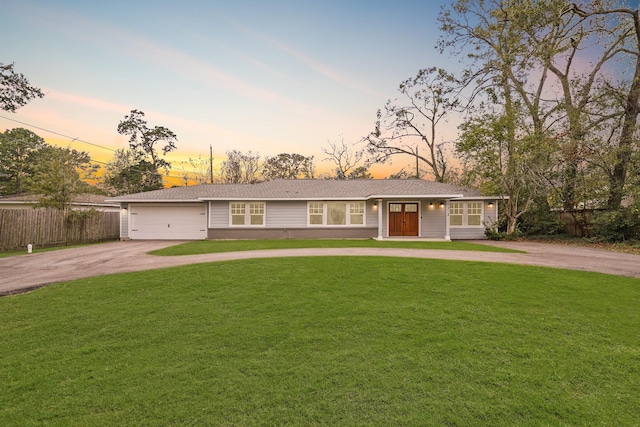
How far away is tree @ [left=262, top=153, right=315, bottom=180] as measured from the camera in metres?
41.3

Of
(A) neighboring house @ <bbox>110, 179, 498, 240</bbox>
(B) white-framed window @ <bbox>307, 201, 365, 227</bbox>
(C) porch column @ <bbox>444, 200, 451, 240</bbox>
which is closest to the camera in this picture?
(C) porch column @ <bbox>444, 200, 451, 240</bbox>

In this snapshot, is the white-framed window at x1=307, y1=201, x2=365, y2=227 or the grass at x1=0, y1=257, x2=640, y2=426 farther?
the white-framed window at x1=307, y1=201, x2=365, y2=227

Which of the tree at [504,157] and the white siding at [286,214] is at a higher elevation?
the tree at [504,157]

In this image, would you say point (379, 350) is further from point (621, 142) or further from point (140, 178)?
point (140, 178)

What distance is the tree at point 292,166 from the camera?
4131 cm

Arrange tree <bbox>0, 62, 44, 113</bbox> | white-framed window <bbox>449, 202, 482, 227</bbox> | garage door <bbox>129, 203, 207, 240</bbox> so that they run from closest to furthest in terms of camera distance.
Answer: tree <bbox>0, 62, 44, 113</bbox>, garage door <bbox>129, 203, 207, 240</bbox>, white-framed window <bbox>449, 202, 482, 227</bbox>

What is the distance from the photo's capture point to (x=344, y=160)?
116 feet

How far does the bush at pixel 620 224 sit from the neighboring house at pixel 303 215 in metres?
4.90

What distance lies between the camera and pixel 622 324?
13.8ft

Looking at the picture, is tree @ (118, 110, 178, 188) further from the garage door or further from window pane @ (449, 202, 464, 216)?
window pane @ (449, 202, 464, 216)

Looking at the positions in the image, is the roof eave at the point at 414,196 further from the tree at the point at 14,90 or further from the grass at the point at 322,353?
the tree at the point at 14,90

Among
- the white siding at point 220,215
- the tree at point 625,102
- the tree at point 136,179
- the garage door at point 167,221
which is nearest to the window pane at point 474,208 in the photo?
the tree at point 625,102

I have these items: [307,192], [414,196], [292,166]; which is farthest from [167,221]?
[292,166]

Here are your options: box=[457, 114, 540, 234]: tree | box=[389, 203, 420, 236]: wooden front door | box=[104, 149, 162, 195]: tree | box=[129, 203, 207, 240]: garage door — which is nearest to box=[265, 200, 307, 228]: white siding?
box=[129, 203, 207, 240]: garage door
